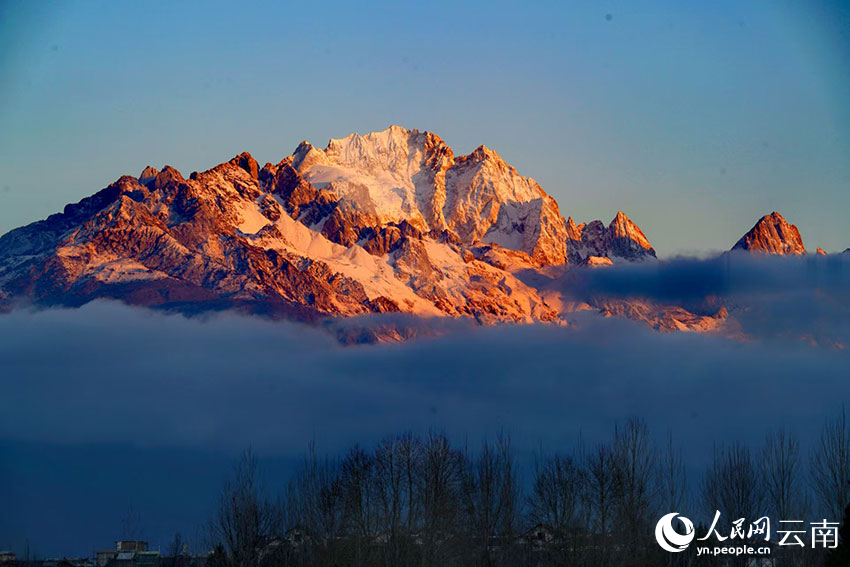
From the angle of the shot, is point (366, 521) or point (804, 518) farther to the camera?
point (366, 521)

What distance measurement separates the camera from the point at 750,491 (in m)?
76.3

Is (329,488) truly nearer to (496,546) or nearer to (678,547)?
(496,546)

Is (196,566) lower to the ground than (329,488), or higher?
lower

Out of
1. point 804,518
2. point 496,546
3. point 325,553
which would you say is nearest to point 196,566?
point 325,553

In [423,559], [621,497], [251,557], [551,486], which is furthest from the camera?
[551,486]

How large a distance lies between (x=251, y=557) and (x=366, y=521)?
8.21 meters

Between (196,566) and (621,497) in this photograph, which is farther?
A: (196,566)

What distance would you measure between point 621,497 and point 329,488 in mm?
21513

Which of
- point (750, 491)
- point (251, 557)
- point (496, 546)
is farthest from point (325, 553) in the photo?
point (750, 491)

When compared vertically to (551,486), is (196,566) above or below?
below

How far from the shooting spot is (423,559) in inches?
2662

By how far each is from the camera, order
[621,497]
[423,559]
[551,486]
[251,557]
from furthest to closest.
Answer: [551,486] → [621,497] → [251,557] → [423,559]

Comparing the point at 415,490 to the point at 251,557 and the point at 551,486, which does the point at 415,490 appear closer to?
the point at 551,486

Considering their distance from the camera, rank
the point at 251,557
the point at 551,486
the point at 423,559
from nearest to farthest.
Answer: the point at 423,559 < the point at 251,557 < the point at 551,486
